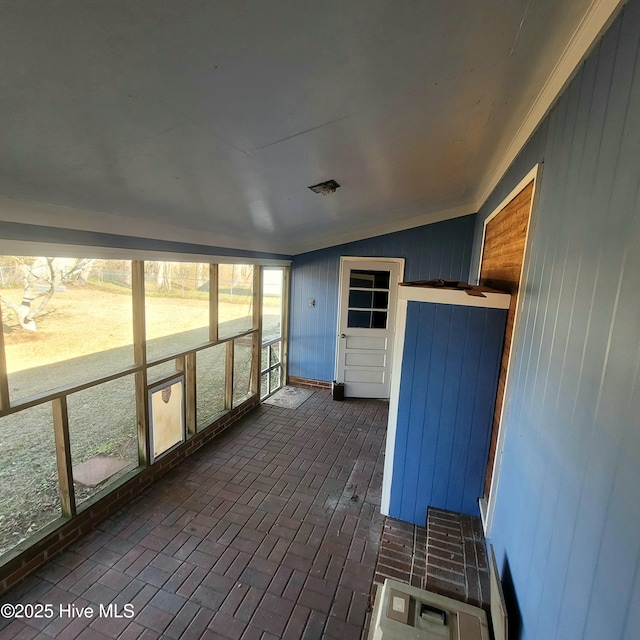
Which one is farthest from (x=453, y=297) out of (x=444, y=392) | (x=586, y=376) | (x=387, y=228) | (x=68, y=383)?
(x=387, y=228)

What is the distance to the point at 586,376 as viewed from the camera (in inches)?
37.7

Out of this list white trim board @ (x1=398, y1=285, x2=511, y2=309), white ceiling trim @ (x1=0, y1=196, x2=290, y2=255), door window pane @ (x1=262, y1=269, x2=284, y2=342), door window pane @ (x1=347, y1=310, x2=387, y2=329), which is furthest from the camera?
door window pane @ (x1=347, y1=310, x2=387, y2=329)

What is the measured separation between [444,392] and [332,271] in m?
3.43

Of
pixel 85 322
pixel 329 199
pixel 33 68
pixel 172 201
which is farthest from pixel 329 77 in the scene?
pixel 85 322

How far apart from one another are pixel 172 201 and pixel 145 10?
1615 mm

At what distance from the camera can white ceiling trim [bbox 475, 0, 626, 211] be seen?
100 cm

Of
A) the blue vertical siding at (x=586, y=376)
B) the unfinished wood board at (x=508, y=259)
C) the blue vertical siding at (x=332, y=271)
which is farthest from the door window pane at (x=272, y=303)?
the blue vertical siding at (x=586, y=376)

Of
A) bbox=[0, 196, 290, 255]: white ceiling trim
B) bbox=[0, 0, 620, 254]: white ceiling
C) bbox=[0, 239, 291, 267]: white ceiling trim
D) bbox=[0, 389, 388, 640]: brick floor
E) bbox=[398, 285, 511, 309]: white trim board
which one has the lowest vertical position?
bbox=[0, 389, 388, 640]: brick floor

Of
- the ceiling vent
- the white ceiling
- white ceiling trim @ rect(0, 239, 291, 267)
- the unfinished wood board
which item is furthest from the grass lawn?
the unfinished wood board

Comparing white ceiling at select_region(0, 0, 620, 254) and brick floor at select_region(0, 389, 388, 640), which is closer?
white ceiling at select_region(0, 0, 620, 254)

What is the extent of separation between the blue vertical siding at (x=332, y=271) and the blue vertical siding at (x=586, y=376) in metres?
3.37

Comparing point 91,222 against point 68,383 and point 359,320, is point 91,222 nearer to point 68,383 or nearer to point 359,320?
point 68,383

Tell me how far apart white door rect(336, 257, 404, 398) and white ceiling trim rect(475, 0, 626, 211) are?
3042 mm

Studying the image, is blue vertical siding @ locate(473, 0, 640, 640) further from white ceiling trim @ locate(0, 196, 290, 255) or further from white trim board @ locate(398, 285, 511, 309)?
white ceiling trim @ locate(0, 196, 290, 255)
